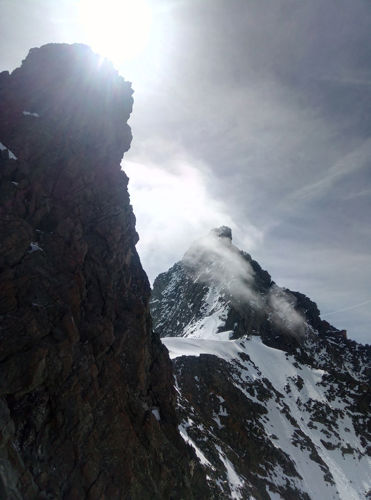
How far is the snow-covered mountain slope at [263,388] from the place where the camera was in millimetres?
50156

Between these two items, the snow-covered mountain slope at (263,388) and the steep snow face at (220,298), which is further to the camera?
the steep snow face at (220,298)

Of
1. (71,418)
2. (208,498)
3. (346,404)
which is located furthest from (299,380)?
(71,418)

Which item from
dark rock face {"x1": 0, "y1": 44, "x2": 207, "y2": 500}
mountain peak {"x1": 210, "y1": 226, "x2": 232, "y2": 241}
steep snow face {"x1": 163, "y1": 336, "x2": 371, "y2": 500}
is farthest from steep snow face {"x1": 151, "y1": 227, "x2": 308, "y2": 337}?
dark rock face {"x1": 0, "y1": 44, "x2": 207, "y2": 500}

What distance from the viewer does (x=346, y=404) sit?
82500 millimetres

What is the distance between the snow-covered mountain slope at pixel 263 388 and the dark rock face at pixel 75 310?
48.5 feet

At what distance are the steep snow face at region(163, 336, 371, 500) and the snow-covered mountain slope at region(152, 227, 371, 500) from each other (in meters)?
0.22

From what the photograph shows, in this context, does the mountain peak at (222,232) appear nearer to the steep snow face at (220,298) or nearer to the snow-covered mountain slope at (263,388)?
the steep snow face at (220,298)

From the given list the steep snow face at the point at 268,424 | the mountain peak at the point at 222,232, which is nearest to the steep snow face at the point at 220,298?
the mountain peak at the point at 222,232

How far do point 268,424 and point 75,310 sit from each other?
180 ft

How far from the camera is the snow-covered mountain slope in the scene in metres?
50.2

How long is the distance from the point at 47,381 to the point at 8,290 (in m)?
5.43

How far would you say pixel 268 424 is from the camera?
64.5m

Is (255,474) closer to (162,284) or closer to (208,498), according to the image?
(208,498)

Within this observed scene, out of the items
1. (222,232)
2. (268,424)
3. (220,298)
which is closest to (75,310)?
(268,424)
